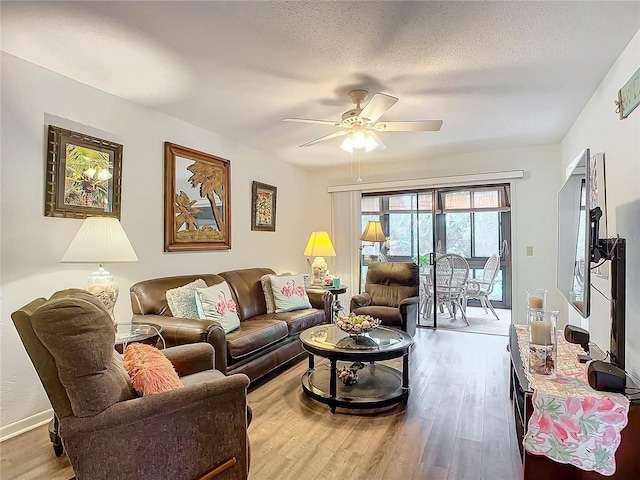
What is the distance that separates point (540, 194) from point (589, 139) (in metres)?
1.57

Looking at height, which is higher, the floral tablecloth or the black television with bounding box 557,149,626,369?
the black television with bounding box 557,149,626,369

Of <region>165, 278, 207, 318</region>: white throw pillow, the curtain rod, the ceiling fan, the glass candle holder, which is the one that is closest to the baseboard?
<region>165, 278, 207, 318</region>: white throw pillow

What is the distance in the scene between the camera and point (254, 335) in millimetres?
2988

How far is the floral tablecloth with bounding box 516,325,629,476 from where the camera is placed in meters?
1.46

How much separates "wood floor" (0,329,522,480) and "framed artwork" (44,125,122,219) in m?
1.54

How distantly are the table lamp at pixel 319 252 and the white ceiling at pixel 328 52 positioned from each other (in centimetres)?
186

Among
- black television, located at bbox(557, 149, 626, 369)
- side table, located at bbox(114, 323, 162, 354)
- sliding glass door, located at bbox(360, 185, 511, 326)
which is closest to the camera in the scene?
black television, located at bbox(557, 149, 626, 369)

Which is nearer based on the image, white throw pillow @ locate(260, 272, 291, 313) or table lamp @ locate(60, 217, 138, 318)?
table lamp @ locate(60, 217, 138, 318)

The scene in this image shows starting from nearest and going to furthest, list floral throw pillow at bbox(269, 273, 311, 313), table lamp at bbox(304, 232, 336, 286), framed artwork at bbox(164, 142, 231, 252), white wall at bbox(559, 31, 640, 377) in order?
1. white wall at bbox(559, 31, 640, 377)
2. framed artwork at bbox(164, 142, 231, 252)
3. floral throw pillow at bbox(269, 273, 311, 313)
4. table lamp at bbox(304, 232, 336, 286)

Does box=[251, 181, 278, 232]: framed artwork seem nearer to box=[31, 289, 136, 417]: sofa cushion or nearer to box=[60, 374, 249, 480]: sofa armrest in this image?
box=[60, 374, 249, 480]: sofa armrest

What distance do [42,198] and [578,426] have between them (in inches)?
131

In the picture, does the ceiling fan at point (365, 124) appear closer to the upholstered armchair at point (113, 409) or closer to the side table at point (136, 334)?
the side table at point (136, 334)

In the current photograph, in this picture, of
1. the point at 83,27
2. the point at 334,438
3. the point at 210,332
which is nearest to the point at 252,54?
the point at 83,27

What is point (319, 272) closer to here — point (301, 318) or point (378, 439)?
point (301, 318)
